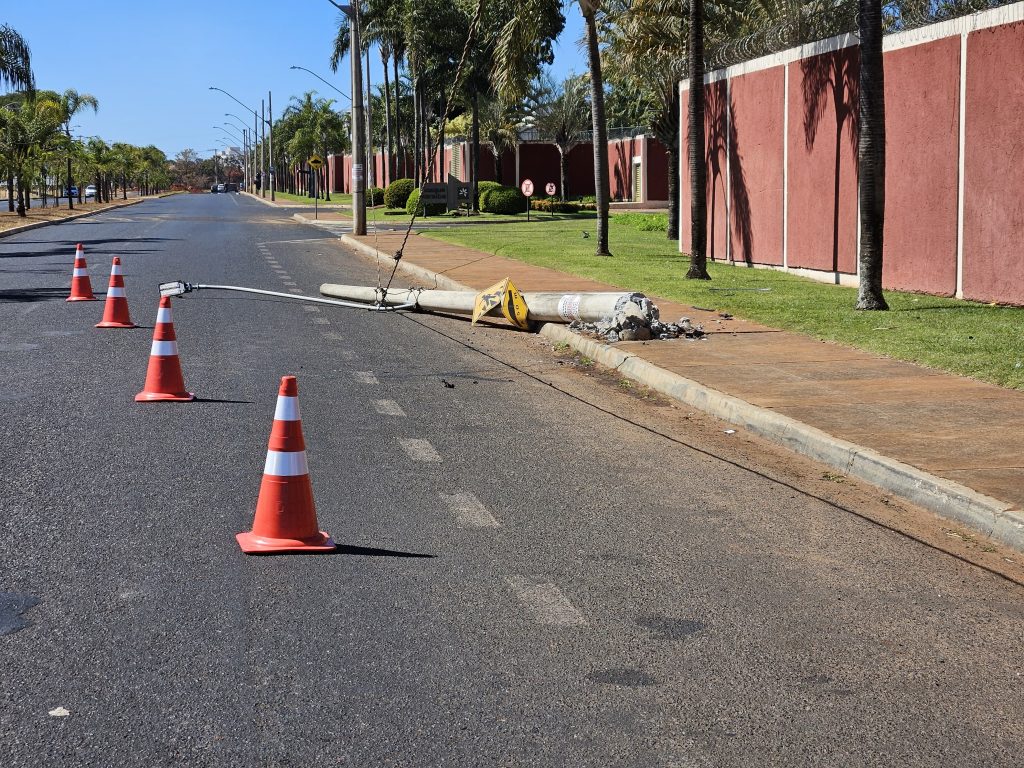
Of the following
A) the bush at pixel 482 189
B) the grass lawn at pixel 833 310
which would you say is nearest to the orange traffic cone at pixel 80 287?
the grass lawn at pixel 833 310

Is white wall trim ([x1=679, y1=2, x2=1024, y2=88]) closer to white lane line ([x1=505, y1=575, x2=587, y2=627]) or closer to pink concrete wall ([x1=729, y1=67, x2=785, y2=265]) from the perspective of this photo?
pink concrete wall ([x1=729, y1=67, x2=785, y2=265])

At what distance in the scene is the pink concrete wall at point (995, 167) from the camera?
14203 millimetres

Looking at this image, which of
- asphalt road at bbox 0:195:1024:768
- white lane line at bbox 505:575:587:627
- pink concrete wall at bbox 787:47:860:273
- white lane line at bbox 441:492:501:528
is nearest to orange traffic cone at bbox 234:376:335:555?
asphalt road at bbox 0:195:1024:768

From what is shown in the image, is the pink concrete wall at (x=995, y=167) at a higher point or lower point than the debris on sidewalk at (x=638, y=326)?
higher

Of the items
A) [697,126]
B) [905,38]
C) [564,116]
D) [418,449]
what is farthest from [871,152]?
[564,116]

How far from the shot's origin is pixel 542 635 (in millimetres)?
4609

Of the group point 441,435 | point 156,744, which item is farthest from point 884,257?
point 156,744

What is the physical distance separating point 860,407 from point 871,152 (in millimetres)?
6157

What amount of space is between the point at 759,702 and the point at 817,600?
3.71 ft

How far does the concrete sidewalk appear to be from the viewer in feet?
21.5

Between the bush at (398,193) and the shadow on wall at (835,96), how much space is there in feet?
128

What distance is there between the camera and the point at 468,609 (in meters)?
4.88

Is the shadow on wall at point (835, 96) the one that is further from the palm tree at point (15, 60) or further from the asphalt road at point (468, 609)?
the palm tree at point (15, 60)

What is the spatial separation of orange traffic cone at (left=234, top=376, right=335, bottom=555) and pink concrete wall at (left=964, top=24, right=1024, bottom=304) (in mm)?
10901
